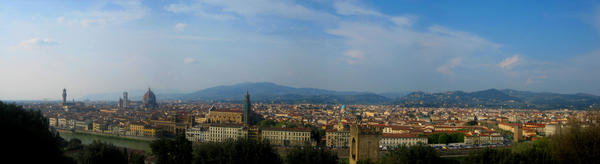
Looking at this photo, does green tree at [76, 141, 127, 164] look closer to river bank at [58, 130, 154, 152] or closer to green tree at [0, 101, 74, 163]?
green tree at [0, 101, 74, 163]

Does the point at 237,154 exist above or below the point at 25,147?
below

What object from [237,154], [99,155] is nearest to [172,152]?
[237,154]

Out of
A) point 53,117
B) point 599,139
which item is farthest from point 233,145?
point 53,117

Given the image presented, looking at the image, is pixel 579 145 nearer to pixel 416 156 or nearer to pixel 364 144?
pixel 416 156

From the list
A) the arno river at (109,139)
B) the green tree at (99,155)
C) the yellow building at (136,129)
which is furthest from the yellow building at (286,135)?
the green tree at (99,155)

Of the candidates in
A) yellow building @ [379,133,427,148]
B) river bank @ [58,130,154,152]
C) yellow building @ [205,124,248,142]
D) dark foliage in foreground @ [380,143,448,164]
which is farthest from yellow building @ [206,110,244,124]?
dark foliage in foreground @ [380,143,448,164]

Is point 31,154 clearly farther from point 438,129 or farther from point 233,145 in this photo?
point 438,129

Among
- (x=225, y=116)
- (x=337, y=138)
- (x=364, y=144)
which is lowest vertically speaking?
(x=337, y=138)

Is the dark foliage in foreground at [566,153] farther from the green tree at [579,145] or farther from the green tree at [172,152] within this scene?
the green tree at [172,152]
